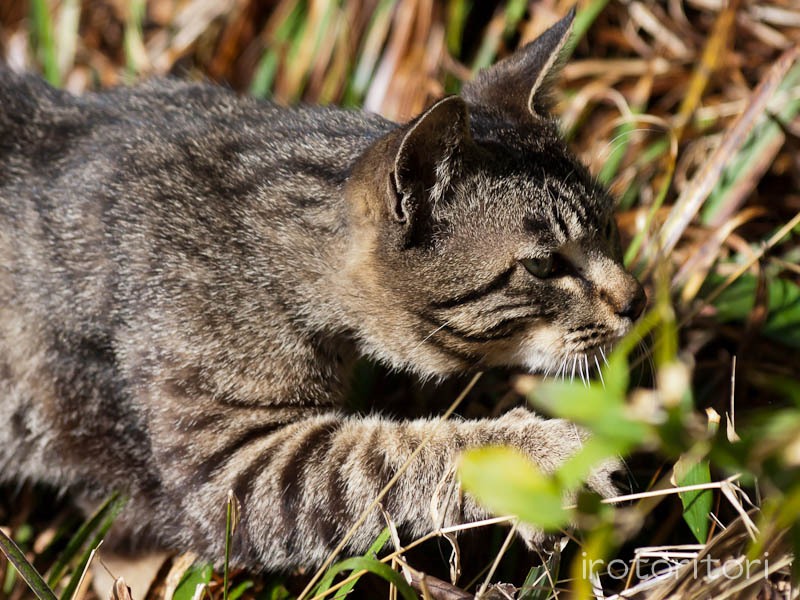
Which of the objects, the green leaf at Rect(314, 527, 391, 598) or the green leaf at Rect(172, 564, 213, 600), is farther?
the green leaf at Rect(172, 564, 213, 600)

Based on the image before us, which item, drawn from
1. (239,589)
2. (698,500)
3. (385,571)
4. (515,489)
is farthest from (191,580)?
(515,489)

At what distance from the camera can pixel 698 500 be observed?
167cm

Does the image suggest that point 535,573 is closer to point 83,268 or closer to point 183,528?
point 183,528

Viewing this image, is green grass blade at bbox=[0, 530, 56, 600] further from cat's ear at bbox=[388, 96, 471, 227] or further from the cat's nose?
the cat's nose

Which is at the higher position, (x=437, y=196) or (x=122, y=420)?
(x=437, y=196)

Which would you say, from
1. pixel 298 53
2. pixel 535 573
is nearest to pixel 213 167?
pixel 535 573

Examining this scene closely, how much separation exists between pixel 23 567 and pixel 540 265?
1.25m

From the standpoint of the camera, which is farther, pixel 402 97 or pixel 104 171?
pixel 402 97

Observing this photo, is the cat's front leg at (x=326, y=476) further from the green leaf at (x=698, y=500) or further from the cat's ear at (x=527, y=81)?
the cat's ear at (x=527, y=81)

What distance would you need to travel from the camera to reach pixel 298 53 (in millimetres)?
3227

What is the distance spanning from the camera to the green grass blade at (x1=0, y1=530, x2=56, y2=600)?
1.64 metres

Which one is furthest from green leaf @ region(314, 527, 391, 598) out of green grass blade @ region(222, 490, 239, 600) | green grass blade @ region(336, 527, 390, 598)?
green grass blade @ region(222, 490, 239, 600)

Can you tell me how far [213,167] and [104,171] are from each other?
0.26m

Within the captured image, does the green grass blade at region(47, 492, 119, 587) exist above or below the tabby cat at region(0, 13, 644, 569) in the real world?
below
